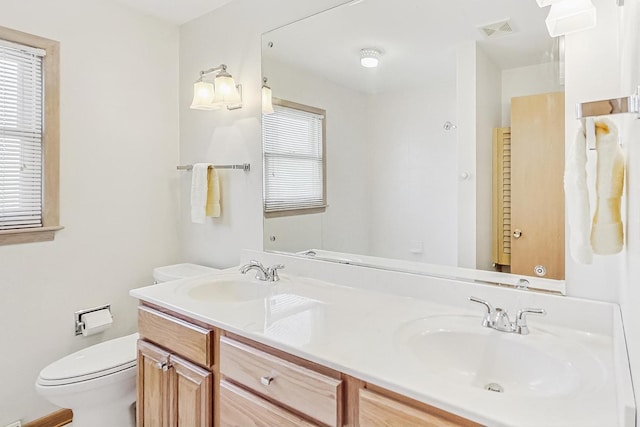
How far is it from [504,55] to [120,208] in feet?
6.91

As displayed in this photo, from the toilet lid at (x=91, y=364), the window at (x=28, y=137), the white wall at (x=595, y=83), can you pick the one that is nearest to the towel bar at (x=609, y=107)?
the white wall at (x=595, y=83)

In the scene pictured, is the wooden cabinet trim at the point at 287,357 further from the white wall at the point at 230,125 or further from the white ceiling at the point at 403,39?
the white ceiling at the point at 403,39

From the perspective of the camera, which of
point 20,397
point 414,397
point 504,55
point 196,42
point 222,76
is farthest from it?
point 196,42

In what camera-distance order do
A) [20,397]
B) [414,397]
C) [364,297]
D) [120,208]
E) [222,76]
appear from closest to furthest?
1. [414,397]
2. [364,297]
3. [20,397]
4. [222,76]
5. [120,208]

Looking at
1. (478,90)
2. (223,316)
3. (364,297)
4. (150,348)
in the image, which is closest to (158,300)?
(150,348)

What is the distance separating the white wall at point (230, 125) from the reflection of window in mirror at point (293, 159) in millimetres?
76

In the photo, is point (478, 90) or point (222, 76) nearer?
point (478, 90)

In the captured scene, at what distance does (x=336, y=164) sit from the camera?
1.80 meters

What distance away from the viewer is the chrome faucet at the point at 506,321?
43.8 inches

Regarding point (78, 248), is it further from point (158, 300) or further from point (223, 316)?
point (223, 316)

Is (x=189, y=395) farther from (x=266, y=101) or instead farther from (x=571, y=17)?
(x=571, y=17)

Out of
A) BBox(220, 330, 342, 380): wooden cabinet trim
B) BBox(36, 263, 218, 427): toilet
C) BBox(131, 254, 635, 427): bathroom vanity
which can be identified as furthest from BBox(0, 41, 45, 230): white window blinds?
BBox(220, 330, 342, 380): wooden cabinet trim

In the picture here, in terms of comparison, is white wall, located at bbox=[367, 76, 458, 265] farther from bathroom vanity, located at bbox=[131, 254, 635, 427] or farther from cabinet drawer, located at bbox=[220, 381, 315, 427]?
cabinet drawer, located at bbox=[220, 381, 315, 427]

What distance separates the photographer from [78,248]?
2064 mm
